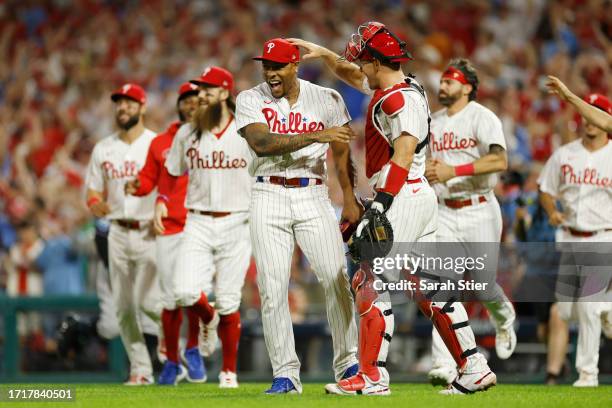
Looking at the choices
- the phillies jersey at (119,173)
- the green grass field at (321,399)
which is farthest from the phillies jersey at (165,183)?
the green grass field at (321,399)

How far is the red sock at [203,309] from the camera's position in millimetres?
9484

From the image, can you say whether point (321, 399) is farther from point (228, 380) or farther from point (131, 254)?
point (131, 254)

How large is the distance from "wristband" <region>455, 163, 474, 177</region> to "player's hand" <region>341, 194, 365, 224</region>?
3.94 feet

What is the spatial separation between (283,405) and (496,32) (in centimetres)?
971

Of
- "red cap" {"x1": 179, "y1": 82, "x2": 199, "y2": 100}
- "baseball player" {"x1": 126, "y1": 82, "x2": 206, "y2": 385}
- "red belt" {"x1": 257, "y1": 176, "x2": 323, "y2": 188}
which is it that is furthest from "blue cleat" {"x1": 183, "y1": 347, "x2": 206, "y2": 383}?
"red belt" {"x1": 257, "y1": 176, "x2": 323, "y2": 188}

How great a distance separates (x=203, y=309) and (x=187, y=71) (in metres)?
8.12

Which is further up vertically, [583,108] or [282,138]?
[583,108]

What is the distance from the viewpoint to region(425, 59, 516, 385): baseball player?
910 centimetres

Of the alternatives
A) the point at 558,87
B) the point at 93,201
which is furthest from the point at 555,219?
the point at 93,201

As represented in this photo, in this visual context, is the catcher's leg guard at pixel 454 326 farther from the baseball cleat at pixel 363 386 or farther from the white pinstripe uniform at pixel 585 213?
the white pinstripe uniform at pixel 585 213

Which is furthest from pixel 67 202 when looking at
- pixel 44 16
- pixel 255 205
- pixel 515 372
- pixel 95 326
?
pixel 255 205

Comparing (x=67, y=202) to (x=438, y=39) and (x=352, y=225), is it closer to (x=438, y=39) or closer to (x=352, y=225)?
(x=438, y=39)

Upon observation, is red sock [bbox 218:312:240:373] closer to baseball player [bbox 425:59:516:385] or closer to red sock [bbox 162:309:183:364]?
red sock [bbox 162:309:183:364]

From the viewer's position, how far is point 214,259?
369 inches
